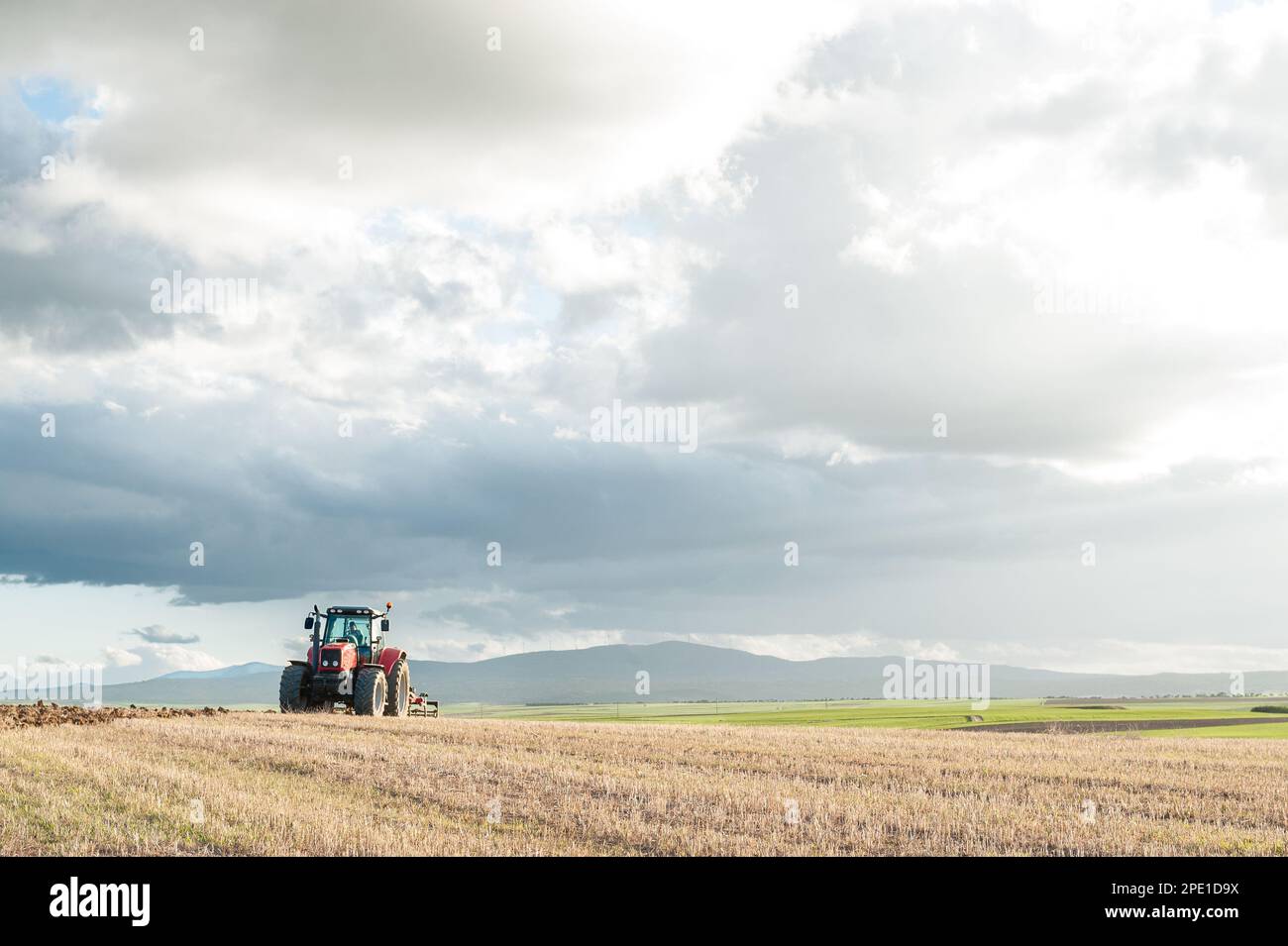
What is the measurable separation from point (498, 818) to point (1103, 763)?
18.4 m

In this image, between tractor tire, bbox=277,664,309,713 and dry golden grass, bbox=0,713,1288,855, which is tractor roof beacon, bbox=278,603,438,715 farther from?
dry golden grass, bbox=0,713,1288,855

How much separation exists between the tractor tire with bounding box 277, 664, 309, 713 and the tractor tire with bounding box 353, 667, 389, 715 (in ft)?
8.45

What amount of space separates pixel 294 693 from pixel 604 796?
29.6 m

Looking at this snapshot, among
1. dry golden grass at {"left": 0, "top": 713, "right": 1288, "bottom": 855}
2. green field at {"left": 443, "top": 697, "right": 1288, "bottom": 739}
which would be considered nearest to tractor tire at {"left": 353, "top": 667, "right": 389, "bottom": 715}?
dry golden grass at {"left": 0, "top": 713, "right": 1288, "bottom": 855}

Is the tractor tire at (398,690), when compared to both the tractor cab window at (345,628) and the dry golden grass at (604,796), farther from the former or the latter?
the dry golden grass at (604,796)

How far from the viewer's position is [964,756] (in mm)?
27797

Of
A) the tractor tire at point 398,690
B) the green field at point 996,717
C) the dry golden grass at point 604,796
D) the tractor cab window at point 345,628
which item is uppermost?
the tractor cab window at point 345,628

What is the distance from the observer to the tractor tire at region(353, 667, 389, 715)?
41.3 m

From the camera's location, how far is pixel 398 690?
4462 cm

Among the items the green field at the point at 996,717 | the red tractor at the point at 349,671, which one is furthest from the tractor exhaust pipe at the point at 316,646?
the green field at the point at 996,717

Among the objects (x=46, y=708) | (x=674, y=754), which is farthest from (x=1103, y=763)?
(x=46, y=708)

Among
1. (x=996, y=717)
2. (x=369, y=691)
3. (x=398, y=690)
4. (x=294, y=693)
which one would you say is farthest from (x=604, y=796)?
(x=996, y=717)

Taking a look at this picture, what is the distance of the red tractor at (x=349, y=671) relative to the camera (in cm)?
4225

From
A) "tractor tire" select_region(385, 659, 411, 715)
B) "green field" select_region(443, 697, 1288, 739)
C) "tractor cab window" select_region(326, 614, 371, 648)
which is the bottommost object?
"green field" select_region(443, 697, 1288, 739)
